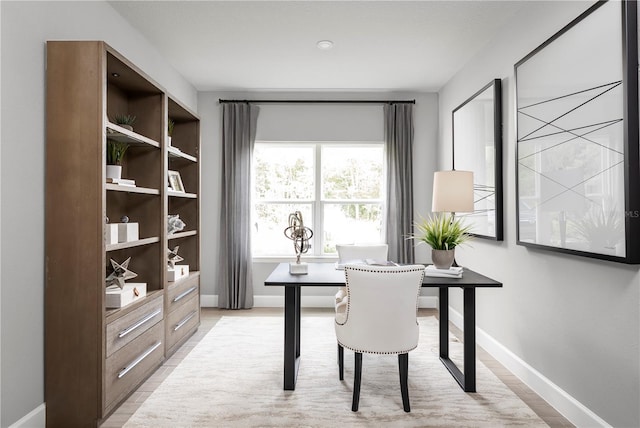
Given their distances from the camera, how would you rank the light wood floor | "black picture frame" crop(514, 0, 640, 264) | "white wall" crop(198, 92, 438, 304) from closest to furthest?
"black picture frame" crop(514, 0, 640, 264)
the light wood floor
"white wall" crop(198, 92, 438, 304)

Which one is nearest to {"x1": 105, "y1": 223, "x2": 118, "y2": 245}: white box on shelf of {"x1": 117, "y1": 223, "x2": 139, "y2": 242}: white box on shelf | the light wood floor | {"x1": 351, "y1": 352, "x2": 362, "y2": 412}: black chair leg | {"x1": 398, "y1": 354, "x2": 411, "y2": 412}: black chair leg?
{"x1": 117, "y1": 223, "x2": 139, "y2": 242}: white box on shelf

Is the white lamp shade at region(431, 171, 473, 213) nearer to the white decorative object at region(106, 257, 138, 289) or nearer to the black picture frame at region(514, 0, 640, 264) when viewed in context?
the black picture frame at region(514, 0, 640, 264)

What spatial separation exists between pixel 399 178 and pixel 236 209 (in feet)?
6.80

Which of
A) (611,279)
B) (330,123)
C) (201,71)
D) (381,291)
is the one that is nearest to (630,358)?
(611,279)

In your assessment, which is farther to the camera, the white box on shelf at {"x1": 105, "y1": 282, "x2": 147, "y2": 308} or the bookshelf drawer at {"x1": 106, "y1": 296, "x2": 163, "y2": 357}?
the white box on shelf at {"x1": 105, "y1": 282, "x2": 147, "y2": 308}

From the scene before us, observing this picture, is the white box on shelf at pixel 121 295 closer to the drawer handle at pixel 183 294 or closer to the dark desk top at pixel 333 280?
the drawer handle at pixel 183 294

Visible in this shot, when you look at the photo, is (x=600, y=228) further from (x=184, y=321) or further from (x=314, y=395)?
(x=184, y=321)

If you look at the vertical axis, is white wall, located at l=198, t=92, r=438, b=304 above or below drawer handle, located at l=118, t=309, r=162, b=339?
above

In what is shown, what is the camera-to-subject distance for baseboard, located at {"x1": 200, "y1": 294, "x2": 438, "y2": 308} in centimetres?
466

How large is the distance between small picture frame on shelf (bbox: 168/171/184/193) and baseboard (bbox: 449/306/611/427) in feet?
10.2

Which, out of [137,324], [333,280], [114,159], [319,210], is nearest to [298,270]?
[333,280]

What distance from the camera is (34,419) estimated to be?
1937 millimetres

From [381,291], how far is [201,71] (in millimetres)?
3246

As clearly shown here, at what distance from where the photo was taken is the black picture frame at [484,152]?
118 inches
